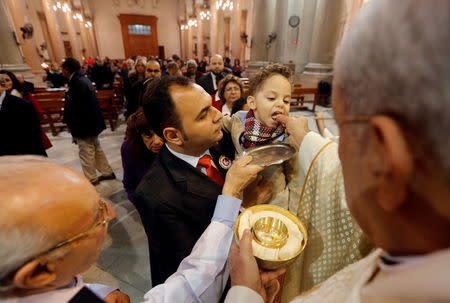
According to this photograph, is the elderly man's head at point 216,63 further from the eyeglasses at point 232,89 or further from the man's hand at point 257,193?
the man's hand at point 257,193

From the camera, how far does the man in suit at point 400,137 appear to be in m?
0.33

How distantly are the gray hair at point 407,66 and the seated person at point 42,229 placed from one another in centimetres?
85

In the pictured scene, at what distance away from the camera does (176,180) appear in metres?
1.30

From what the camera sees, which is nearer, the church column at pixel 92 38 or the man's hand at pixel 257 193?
the man's hand at pixel 257 193

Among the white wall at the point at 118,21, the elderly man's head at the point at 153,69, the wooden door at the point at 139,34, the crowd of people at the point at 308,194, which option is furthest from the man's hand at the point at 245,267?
the white wall at the point at 118,21

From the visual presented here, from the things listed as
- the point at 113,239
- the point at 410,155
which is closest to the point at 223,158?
the point at 410,155

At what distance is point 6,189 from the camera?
580mm

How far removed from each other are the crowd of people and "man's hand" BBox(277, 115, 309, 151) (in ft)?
0.03

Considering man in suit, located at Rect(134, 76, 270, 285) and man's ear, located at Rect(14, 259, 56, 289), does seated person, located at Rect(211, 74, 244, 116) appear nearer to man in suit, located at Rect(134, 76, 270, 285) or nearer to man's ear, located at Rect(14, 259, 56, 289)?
man in suit, located at Rect(134, 76, 270, 285)

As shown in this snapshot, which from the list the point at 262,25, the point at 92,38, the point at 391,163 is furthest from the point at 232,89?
the point at 92,38

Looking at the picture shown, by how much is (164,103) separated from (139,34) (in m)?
30.3

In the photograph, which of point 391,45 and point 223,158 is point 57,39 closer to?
point 223,158

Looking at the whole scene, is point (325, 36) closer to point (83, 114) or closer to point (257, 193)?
point (83, 114)

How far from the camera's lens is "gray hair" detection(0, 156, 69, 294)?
0.56m
